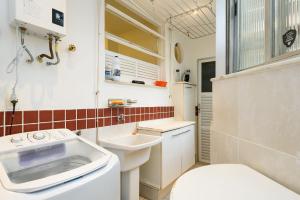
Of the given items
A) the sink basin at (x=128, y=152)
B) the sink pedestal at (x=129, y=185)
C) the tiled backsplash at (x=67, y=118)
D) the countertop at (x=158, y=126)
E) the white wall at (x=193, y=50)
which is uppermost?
the white wall at (x=193, y=50)

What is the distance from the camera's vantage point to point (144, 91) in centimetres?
235

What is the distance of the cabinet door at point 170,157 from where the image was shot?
2029mm

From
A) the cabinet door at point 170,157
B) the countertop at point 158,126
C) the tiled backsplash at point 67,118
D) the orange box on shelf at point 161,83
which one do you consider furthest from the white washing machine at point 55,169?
the orange box on shelf at point 161,83

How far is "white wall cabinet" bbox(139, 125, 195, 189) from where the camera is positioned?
6.56ft

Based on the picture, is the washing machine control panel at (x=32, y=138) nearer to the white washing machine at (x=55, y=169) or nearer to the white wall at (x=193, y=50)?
the white washing machine at (x=55, y=169)

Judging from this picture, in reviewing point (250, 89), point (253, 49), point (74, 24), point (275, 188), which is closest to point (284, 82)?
point (250, 89)

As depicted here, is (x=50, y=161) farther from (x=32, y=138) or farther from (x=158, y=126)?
(x=158, y=126)

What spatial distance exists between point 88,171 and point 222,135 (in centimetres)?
87

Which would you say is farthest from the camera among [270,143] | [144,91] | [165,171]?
[144,91]

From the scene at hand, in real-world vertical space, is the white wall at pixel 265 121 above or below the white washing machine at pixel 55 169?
above

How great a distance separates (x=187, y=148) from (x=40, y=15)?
240 cm

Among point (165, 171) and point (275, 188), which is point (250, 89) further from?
point (165, 171)

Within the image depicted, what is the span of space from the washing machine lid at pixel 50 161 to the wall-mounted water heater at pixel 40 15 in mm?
730

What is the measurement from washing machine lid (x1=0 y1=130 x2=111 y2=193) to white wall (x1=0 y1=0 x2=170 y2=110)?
1.13 feet
